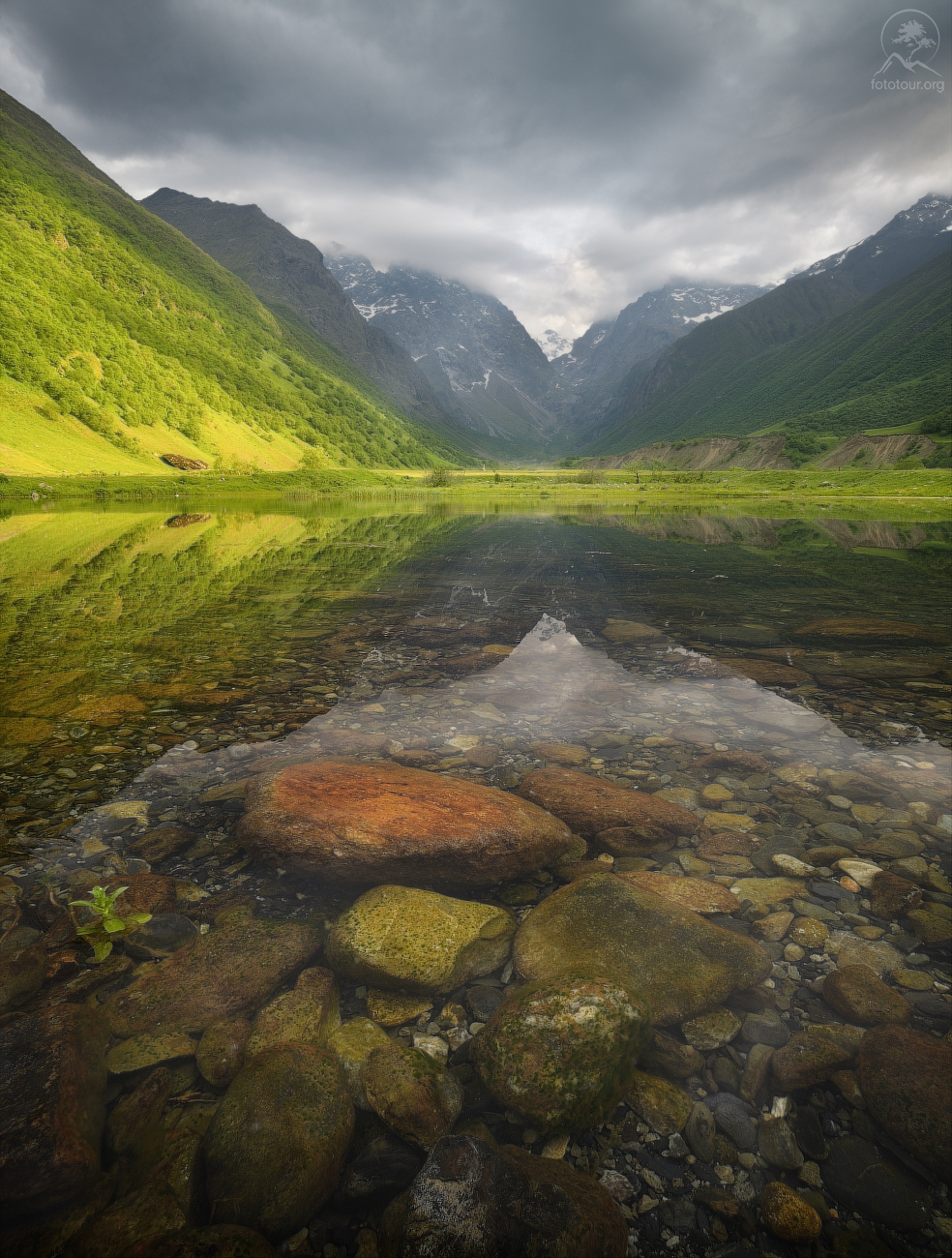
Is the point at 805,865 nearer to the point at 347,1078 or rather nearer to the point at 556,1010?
the point at 556,1010

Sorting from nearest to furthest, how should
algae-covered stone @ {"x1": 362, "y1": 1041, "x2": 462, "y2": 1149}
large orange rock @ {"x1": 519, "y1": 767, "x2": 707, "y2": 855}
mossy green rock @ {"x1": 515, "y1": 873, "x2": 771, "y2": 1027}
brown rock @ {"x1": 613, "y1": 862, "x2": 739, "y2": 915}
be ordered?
algae-covered stone @ {"x1": 362, "y1": 1041, "x2": 462, "y2": 1149} → mossy green rock @ {"x1": 515, "y1": 873, "x2": 771, "y2": 1027} → brown rock @ {"x1": 613, "y1": 862, "x2": 739, "y2": 915} → large orange rock @ {"x1": 519, "y1": 767, "x2": 707, "y2": 855}

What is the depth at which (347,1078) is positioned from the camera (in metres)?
3.94

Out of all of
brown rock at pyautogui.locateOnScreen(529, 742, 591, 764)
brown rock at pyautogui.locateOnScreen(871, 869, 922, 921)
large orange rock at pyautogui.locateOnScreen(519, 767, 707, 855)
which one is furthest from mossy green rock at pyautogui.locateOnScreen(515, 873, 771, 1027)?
brown rock at pyautogui.locateOnScreen(529, 742, 591, 764)

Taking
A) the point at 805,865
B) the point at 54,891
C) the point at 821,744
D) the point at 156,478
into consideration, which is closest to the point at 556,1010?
the point at 805,865

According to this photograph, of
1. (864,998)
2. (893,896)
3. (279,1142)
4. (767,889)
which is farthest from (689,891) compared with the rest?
(279,1142)

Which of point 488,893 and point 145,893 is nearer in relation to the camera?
point 145,893

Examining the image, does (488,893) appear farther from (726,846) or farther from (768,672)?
(768,672)

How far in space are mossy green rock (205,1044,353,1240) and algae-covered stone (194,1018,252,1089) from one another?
0.27 metres

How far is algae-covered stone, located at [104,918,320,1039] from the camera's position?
4.41 metres

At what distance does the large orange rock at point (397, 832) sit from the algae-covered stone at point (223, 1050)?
1789 mm

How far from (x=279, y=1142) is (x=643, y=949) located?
331cm

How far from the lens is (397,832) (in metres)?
6.23

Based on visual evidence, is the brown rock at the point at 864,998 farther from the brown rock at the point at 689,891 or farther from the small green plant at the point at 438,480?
the small green plant at the point at 438,480

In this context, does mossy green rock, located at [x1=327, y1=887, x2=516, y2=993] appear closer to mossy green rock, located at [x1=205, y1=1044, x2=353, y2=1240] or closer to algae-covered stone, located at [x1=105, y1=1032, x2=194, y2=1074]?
mossy green rock, located at [x1=205, y1=1044, x2=353, y2=1240]
